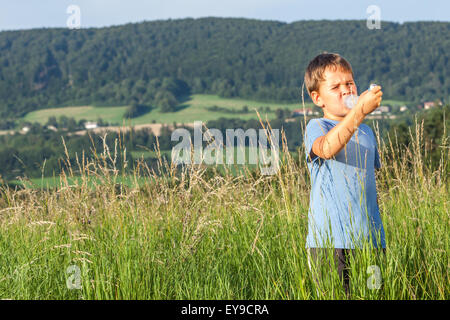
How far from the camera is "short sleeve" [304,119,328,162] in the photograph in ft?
7.09

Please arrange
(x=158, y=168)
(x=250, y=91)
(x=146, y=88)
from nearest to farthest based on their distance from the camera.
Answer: (x=158, y=168) < (x=250, y=91) < (x=146, y=88)

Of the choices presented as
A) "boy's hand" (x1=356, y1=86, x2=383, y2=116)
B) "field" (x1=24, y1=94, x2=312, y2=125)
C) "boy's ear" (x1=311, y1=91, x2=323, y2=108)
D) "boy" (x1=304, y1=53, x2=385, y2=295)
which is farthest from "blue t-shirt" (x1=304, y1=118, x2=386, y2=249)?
"field" (x1=24, y1=94, x2=312, y2=125)

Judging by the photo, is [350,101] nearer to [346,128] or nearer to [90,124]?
[346,128]

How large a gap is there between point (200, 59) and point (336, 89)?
11822 centimetres

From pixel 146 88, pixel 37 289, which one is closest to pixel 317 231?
pixel 37 289

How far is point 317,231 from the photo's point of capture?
216cm

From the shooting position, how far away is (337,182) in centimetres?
216

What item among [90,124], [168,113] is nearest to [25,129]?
[90,124]

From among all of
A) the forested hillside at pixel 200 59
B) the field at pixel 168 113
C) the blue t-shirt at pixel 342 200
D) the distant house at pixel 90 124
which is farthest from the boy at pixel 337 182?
the distant house at pixel 90 124

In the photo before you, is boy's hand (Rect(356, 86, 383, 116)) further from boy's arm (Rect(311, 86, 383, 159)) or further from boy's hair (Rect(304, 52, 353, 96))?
boy's hair (Rect(304, 52, 353, 96))
